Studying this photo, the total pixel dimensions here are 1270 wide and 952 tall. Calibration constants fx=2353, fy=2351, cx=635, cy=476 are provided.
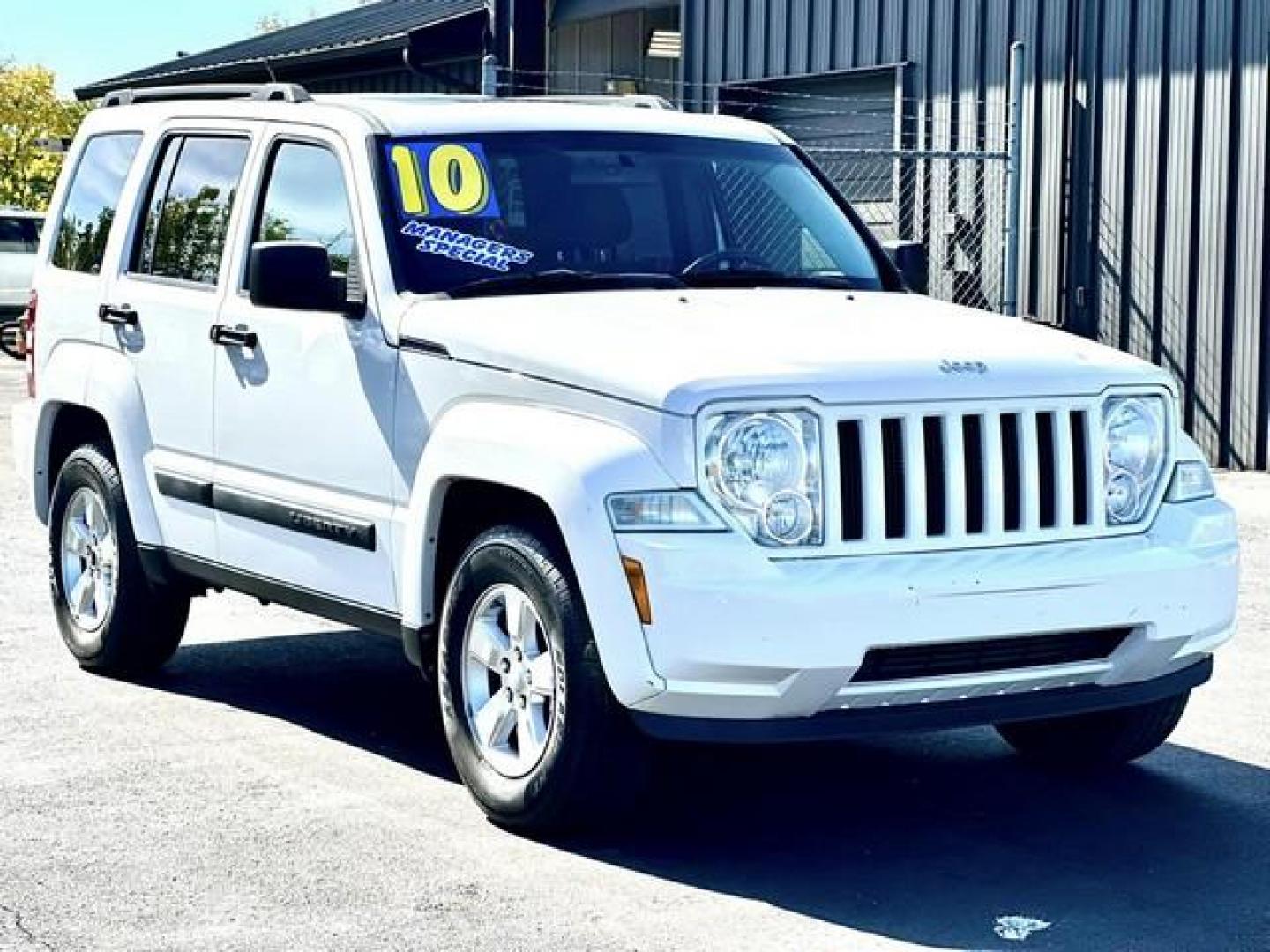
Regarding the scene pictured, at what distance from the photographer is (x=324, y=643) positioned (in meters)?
9.23

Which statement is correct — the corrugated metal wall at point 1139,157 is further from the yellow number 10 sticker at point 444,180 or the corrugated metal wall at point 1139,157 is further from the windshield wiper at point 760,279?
the yellow number 10 sticker at point 444,180

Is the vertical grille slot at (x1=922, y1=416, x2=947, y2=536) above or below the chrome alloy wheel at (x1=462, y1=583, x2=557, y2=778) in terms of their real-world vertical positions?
above

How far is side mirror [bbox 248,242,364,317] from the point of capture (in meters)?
6.73

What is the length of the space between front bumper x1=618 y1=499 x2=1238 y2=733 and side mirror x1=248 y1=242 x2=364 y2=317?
1613mm

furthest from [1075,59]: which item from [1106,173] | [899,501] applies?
[899,501]

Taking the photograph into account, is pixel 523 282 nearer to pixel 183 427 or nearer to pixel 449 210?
pixel 449 210

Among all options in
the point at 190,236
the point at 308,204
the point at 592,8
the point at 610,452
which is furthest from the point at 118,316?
the point at 592,8

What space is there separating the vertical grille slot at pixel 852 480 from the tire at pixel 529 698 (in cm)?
→ 69

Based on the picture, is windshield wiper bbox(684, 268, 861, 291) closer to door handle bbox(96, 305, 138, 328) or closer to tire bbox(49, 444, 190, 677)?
door handle bbox(96, 305, 138, 328)

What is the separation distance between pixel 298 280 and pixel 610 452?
1479 millimetres

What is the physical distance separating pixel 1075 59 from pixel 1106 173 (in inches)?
33.6

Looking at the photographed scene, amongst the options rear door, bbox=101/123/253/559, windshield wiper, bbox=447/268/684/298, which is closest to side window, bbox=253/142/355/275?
rear door, bbox=101/123/253/559

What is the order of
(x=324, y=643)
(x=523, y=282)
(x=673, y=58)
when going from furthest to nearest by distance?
(x=673, y=58)
(x=324, y=643)
(x=523, y=282)

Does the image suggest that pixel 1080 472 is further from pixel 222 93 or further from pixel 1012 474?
pixel 222 93
